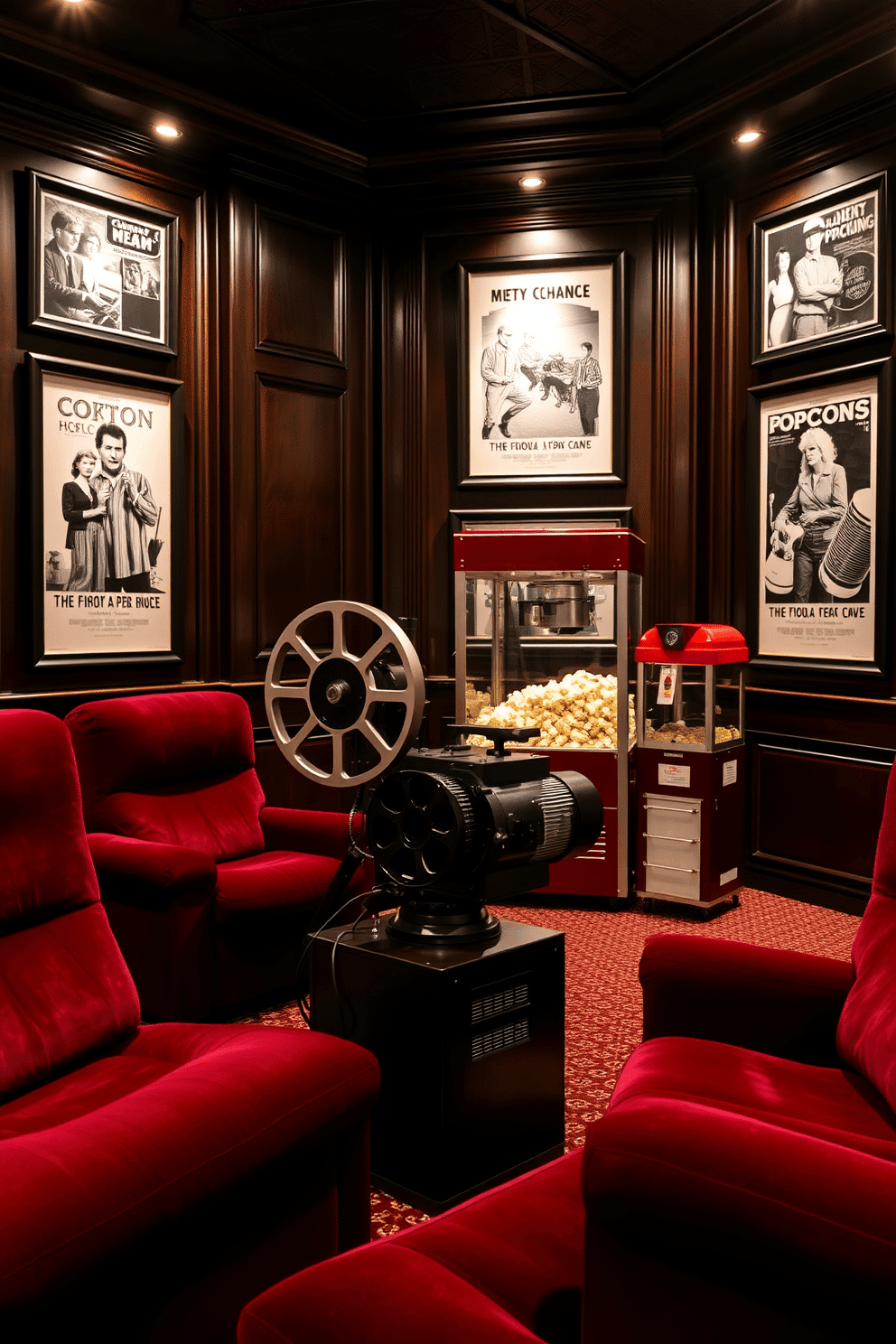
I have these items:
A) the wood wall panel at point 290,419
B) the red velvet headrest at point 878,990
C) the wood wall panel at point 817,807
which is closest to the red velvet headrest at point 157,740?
the wood wall panel at point 290,419

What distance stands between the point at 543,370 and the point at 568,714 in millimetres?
1874

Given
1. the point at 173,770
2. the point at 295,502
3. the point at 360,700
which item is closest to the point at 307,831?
the point at 173,770

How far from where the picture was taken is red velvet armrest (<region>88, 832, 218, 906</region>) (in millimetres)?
2932

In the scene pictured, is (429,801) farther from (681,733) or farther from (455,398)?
(455,398)

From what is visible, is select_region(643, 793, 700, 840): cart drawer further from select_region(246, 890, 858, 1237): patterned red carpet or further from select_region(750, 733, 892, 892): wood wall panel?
select_region(750, 733, 892, 892): wood wall panel

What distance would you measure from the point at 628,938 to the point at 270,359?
3.22 m

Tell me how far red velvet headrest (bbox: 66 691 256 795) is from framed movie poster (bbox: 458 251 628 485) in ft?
7.36

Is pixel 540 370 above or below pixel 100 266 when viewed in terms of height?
below

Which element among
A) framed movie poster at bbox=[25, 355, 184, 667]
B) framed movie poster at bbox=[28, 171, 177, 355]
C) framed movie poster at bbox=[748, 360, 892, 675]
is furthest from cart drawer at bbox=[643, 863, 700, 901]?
framed movie poster at bbox=[28, 171, 177, 355]

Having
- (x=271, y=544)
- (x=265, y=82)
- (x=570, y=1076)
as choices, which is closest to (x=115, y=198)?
(x=265, y=82)

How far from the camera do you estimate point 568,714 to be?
4.73 metres

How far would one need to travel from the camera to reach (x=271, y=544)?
17.0 feet

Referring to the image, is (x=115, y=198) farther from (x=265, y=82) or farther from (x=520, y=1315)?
(x=520, y=1315)

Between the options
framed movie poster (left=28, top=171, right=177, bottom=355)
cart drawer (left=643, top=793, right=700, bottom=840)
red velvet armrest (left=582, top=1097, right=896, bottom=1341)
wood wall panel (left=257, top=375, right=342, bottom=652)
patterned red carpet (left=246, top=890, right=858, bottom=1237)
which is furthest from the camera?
wood wall panel (left=257, top=375, right=342, bottom=652)
